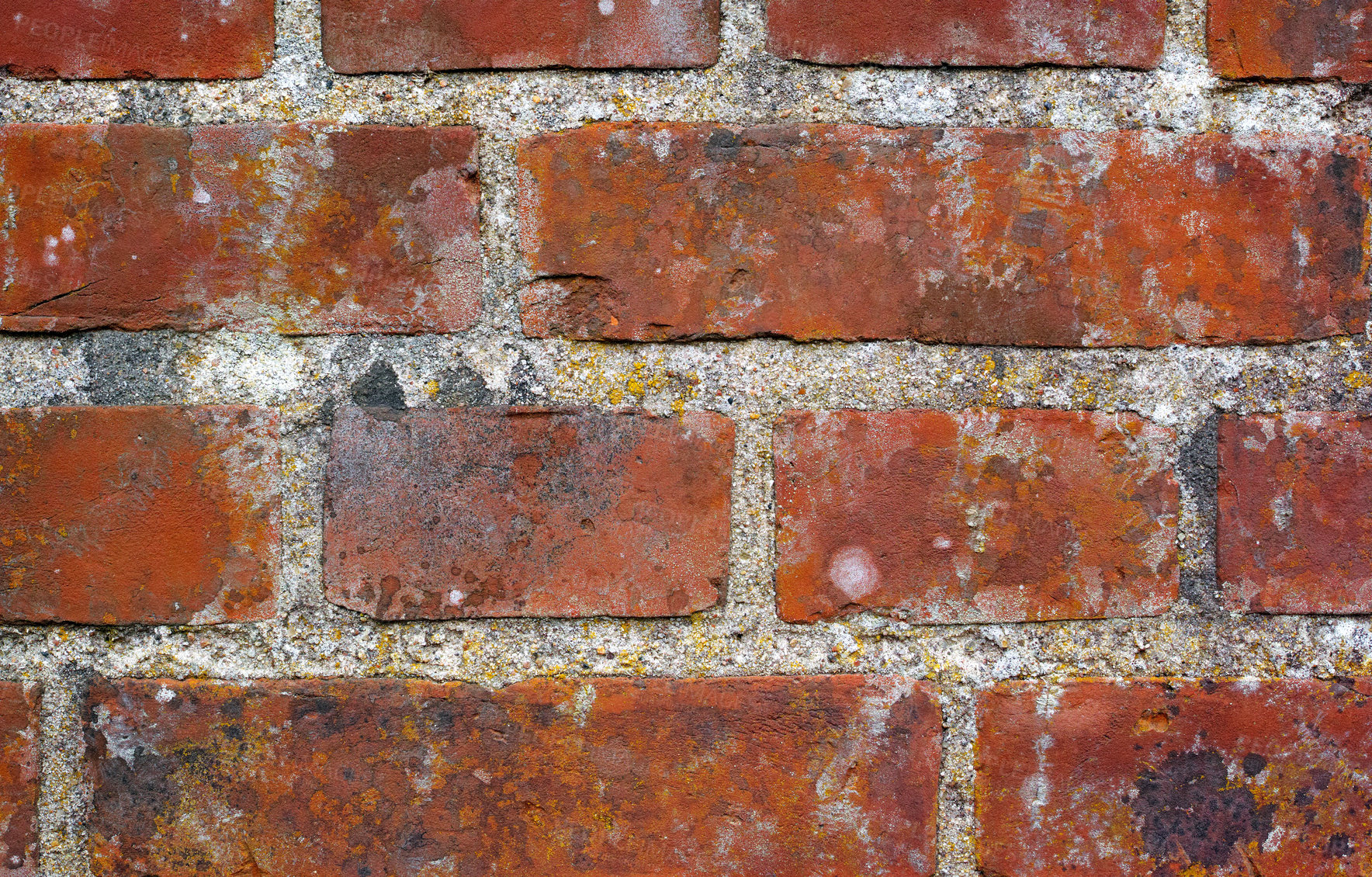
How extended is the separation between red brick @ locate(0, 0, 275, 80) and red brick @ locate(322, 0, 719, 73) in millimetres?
58

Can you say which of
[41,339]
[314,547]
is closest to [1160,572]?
[314,547]

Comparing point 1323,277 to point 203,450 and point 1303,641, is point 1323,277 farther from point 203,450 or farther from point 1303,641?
point 203,450

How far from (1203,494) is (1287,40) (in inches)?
11.7

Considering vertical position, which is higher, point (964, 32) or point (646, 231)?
point (964, 32)

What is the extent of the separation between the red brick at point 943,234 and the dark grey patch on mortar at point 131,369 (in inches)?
9.1

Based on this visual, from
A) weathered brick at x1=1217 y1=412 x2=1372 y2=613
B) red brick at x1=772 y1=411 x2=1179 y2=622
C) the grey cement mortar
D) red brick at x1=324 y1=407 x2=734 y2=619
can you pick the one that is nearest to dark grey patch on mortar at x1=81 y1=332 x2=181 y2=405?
the grey cement mortar

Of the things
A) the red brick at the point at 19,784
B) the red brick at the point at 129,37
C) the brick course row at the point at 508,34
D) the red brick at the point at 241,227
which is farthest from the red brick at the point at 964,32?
the red brick at the point at 19,784

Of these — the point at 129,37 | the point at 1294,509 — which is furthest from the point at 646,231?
the point at 1294,509

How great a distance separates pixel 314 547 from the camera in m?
0.51

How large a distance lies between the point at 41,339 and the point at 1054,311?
0.65 metres

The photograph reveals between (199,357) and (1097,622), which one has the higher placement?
(199,357)

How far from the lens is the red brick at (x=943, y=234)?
0.51 meters

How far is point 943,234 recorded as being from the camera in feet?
1.68

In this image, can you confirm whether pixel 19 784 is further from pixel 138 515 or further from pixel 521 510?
pixel 521 510
